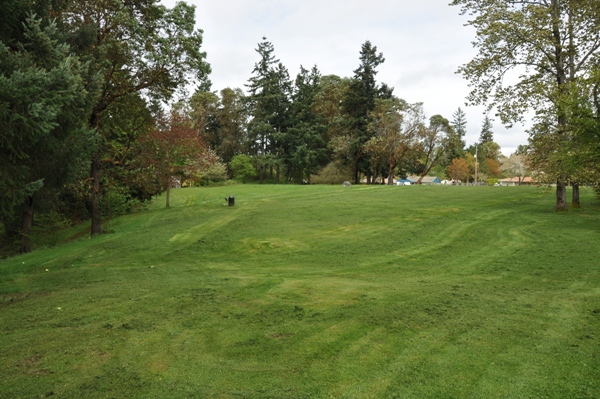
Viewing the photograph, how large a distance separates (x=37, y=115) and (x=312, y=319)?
5.12m

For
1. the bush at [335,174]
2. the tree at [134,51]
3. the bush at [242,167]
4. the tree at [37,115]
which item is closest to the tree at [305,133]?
the bush at [335,174]

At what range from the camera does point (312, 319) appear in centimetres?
552

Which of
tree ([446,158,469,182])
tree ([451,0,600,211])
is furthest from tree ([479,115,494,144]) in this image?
tree ([451,0,600,211])

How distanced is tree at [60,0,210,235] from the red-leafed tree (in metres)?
2.56

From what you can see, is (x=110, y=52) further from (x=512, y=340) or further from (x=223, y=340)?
(x=512, y=340)

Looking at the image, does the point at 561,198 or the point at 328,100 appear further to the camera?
the point at 328,100

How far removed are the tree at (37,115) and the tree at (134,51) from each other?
6.31m

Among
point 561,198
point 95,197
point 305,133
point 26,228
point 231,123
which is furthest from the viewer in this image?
point 231,123

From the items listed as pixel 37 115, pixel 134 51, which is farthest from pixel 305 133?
pixel 37 115

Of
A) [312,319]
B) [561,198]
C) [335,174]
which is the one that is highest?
[335,174]

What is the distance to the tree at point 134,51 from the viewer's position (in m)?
15.3

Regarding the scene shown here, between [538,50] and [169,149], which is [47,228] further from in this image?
[538,50]

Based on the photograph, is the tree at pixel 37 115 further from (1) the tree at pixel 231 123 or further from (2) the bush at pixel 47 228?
(1) the tree at pixel 231 123

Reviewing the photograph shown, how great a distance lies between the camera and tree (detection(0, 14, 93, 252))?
625 cm
